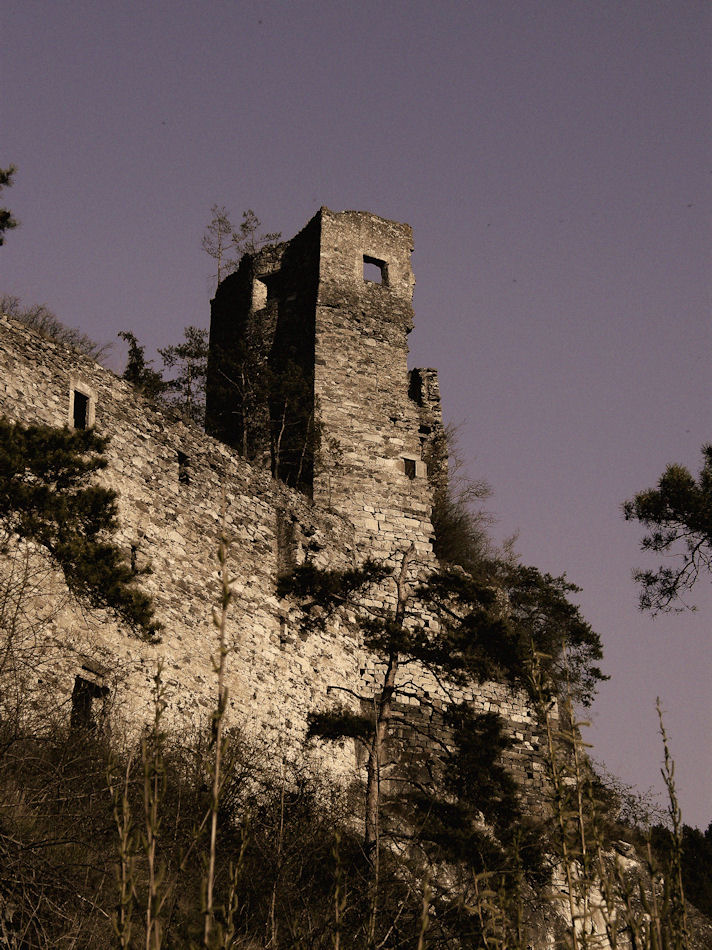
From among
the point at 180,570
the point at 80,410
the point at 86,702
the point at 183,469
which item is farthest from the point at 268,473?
the point at 86,702

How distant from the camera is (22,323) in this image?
12.6m

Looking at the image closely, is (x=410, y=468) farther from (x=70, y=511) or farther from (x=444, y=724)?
(x=70, y=511)

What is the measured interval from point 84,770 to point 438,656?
5142mm

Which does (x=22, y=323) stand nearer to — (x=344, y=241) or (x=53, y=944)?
(x=53, y=944)

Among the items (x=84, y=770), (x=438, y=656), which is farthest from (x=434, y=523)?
(x=84, y=770)

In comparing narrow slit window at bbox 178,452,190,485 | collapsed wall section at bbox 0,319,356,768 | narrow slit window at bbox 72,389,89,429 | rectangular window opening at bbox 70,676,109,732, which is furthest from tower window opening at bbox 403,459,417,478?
rectangular window opening at bbox 70,676,109,732

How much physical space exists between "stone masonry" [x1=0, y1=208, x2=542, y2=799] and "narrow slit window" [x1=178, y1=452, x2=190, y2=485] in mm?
32

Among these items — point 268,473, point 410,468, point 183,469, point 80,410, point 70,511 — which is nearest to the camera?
point 70,511

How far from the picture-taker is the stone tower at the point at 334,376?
20062mm

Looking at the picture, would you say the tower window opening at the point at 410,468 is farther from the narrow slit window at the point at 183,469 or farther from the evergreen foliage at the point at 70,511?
the evergreen foliage at the point at 70,511

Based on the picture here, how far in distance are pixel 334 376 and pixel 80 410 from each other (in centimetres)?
859

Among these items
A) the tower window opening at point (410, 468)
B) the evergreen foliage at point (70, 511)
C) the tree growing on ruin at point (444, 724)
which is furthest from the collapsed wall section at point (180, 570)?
the tower window opening at point (410, 468)

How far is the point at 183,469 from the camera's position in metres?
14.5

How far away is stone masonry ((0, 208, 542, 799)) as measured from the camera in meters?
12.5
